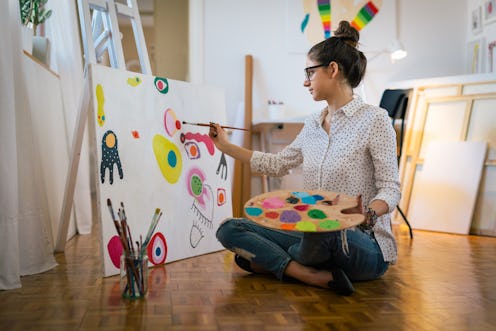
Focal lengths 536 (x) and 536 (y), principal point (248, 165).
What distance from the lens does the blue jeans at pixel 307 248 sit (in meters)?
1.94

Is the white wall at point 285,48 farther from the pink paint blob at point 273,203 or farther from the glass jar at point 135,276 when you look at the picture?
the glass jar at point 135,276

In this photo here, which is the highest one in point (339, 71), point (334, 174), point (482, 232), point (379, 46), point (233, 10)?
point (233, 10)

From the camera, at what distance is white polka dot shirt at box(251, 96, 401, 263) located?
6.72ft

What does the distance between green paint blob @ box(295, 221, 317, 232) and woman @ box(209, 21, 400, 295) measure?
151 mm

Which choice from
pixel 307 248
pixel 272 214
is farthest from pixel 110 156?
pixel 307 248

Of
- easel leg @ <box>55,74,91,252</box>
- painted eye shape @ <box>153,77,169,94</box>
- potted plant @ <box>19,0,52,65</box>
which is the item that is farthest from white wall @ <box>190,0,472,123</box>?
easel leg @ <box>55,74,91,252</box>

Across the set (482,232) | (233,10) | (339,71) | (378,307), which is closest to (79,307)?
(378,307)

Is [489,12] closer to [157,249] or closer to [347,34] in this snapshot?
[347,34]

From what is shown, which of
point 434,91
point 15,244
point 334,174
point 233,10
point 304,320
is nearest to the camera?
point 304,320

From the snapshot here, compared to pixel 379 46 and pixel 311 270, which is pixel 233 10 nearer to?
pixel 379 46

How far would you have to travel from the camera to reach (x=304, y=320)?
1625 mm

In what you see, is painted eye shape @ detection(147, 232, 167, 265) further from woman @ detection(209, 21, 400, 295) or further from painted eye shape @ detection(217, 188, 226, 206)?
painted eye shape @ detection(217, 188, 226, 206)

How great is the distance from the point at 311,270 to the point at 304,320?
420 millimetres

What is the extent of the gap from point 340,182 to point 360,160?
0.38ft
